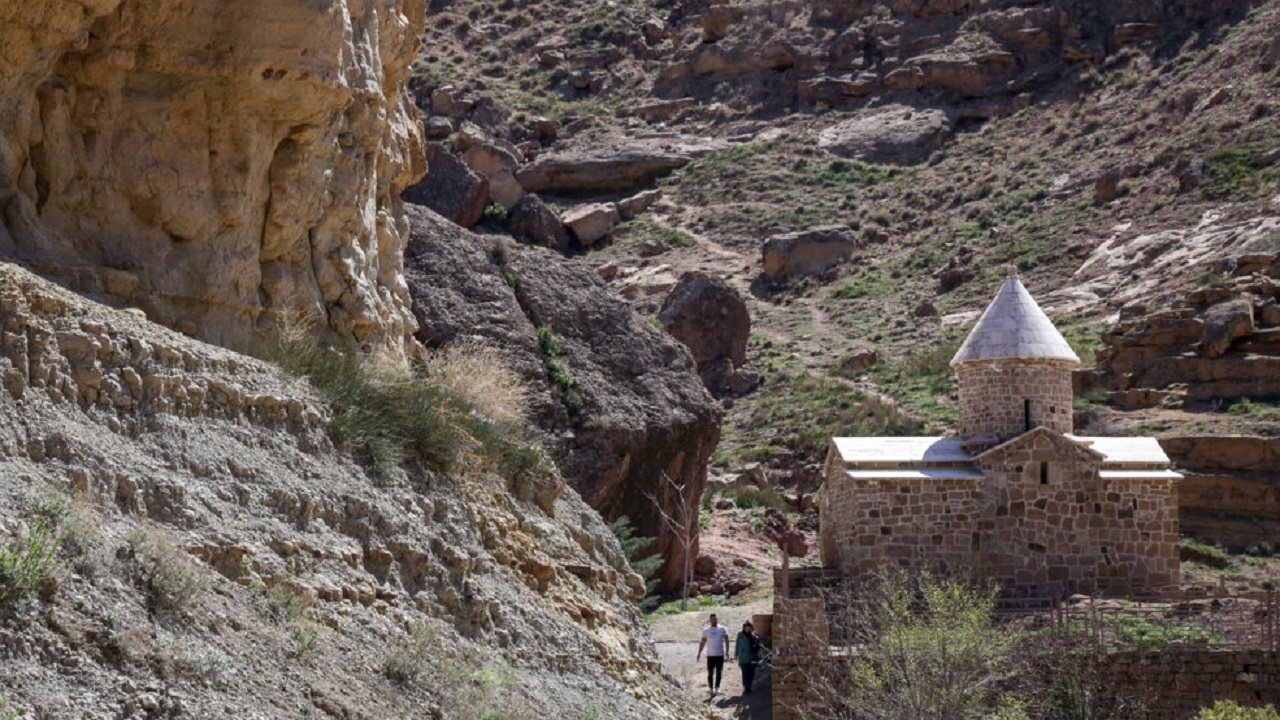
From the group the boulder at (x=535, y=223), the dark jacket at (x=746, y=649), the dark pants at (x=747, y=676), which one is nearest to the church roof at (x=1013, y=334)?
the dark jacket at (x=746, y=649)

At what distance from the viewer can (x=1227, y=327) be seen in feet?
128

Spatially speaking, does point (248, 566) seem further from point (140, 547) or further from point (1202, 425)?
point (1202, 425)

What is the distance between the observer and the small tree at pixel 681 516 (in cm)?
2964

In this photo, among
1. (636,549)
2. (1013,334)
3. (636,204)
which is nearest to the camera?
(636,549)

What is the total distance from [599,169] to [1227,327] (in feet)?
108

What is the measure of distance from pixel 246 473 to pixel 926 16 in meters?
67.9

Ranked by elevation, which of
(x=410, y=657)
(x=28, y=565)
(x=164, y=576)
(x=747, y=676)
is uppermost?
(x=28, y=565)

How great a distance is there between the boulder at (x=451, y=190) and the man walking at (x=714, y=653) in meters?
25.5

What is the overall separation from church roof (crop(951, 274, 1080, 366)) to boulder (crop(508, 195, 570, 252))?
87.2ft

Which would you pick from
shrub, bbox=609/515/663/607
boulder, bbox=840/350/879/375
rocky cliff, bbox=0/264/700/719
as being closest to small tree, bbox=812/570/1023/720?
shrub, bbox=609/515/663/607

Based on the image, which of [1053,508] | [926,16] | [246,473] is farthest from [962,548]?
[926,16]

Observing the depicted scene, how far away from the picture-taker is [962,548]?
27.0 meters

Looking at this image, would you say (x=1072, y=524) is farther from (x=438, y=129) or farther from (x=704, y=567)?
(x=438, y=129)

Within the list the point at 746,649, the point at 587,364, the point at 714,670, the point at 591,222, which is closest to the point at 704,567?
the point at 587,364
